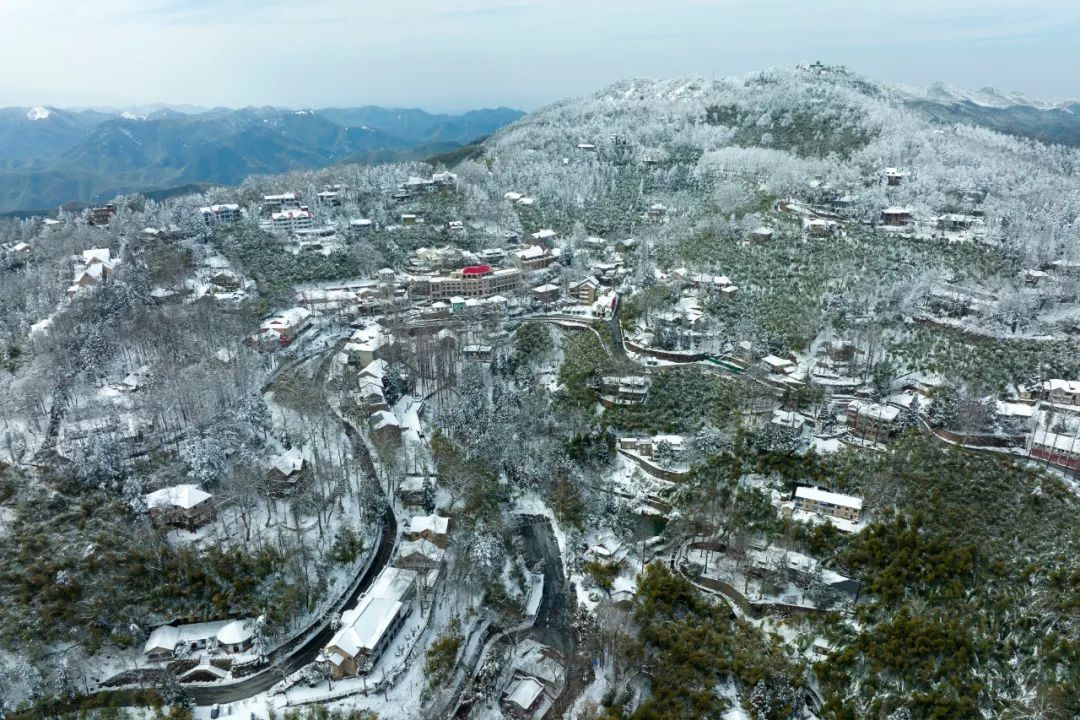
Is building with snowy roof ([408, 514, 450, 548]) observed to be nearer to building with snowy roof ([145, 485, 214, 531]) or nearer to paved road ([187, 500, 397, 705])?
paved road ([187, 500, 397, 705])

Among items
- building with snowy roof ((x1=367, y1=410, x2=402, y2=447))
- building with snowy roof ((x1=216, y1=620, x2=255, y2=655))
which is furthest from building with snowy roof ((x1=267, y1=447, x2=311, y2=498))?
building with snowy roof ((x1=216, y1=620, x2=255, y2=655))

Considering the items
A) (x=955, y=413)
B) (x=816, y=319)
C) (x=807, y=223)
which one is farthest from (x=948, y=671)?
(x=807, y=223)

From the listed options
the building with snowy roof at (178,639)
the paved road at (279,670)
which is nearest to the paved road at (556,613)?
the paved road at (279,670)

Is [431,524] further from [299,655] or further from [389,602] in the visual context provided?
[299,655]

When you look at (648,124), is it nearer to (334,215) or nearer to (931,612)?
(334,215)

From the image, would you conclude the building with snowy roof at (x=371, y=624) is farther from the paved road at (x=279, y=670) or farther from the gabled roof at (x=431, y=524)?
the gabled roof at (x=431, y=524)

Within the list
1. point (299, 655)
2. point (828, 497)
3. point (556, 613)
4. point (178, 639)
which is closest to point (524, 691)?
point (556, 613)

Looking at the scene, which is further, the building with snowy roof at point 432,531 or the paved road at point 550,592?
the building with snowy roof at point 432,531
